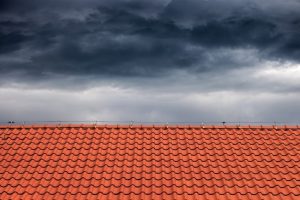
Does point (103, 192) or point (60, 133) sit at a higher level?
point (60, 133)

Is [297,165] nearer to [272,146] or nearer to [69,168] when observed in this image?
[272,146]

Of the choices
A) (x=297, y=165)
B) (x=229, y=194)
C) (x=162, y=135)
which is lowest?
(x=229, y=194)

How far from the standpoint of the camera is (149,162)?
35.4 ft

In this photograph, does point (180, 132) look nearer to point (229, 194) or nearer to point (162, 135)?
point (162, 135)

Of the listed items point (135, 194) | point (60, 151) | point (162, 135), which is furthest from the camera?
point (162, 135)

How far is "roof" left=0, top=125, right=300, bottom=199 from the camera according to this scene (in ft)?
31.6

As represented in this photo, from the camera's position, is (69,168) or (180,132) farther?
(180,132)

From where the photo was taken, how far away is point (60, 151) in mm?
11352

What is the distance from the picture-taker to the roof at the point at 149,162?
963 centimetres

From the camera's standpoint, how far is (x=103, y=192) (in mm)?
9523

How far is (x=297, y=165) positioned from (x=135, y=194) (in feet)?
14.7

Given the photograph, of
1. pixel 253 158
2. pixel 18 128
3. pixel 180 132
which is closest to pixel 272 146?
pixel 253 158

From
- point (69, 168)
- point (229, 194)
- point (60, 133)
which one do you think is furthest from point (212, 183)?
point (60, 133)

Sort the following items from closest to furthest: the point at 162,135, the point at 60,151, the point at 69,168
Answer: the point at 69,168 → the point at 60,151 → the point at 162,135
